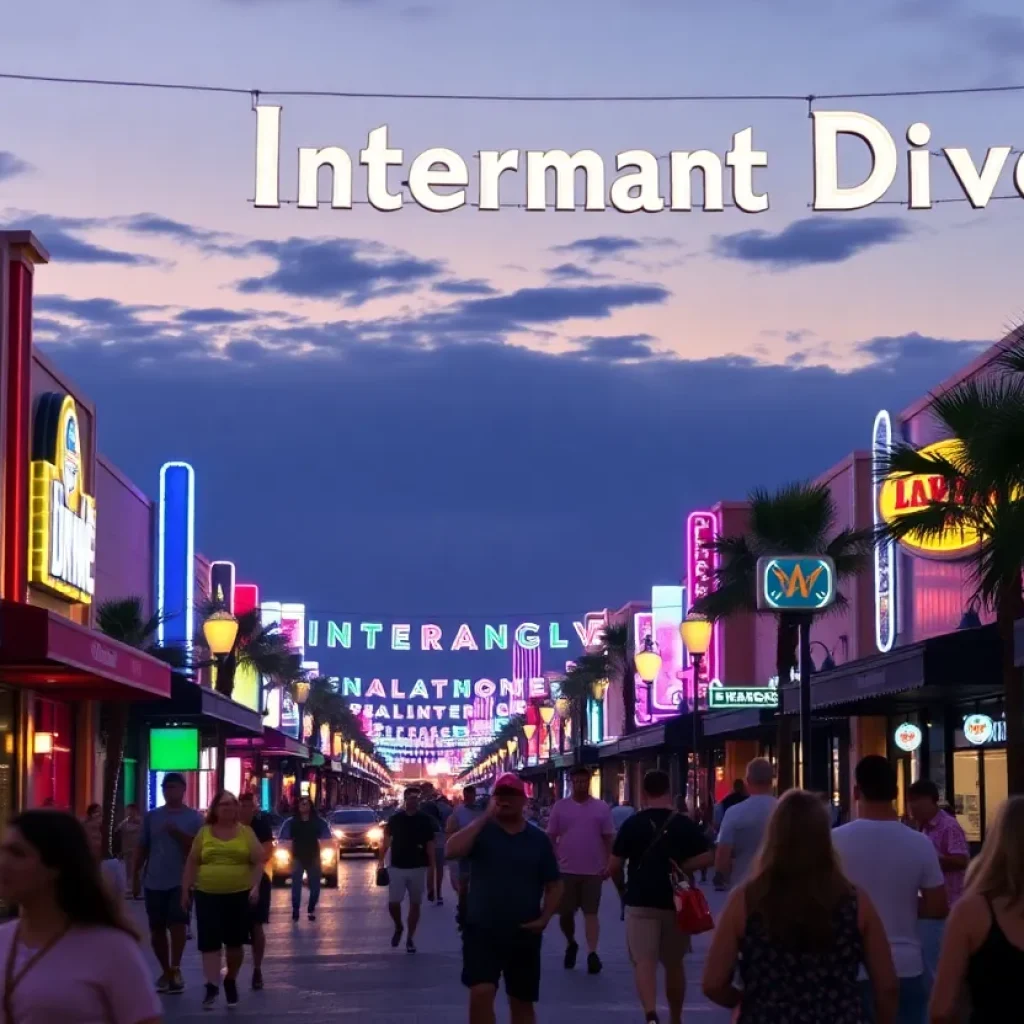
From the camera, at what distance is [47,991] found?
5.60m

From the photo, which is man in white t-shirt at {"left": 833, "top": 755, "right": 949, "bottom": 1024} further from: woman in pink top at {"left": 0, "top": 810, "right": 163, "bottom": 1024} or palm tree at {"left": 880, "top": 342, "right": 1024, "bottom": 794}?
palm tree at {"left": 880, "top": 342, "right": 1024, "bottom": 794}

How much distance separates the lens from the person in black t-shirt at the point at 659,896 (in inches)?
567

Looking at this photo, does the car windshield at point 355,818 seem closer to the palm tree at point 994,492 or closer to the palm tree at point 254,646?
the palm tree at point 254,646

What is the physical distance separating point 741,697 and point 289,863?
42.3 feet

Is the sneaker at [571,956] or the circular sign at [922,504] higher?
the circular sign at [922,504]

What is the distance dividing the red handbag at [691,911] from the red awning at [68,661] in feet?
43.0

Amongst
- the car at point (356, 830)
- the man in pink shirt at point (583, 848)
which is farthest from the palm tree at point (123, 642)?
the man in pink shirt at point (583, 848)

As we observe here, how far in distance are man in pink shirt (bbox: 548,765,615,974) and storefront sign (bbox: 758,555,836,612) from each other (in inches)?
236

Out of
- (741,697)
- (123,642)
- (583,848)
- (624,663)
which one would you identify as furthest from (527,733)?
(583,848)

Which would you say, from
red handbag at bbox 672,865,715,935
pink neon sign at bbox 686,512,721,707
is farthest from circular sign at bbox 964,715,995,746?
pink neon sign at bbox 686,512,721,707

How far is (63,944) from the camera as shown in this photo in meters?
5.66

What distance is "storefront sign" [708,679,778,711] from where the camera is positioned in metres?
47.8

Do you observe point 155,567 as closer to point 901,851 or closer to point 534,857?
point 534,857

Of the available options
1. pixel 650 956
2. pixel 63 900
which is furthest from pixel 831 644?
pixel 63 900
